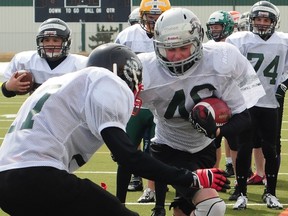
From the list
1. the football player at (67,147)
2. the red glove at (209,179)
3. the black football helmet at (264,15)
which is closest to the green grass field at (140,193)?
the black football helmet at (264,15)

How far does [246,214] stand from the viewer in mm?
6031

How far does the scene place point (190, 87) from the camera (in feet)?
15.4

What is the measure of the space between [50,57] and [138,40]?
1248mm

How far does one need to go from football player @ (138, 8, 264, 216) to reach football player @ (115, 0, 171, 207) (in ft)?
3.58

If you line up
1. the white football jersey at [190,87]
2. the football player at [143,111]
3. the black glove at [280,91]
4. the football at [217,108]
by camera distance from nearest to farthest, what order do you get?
the football at [217,108]
the white football jersey at [190,87]
the football player at [143,111]
the black glove at [280,91]

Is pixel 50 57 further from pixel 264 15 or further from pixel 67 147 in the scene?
pixel 67 147

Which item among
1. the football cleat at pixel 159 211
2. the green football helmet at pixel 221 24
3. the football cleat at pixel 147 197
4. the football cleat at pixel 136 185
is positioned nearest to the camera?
the football cleat at pixel 159 211

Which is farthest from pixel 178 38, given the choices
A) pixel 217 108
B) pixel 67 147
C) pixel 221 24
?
pixel 221 24

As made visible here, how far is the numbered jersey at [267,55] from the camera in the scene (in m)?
6.64

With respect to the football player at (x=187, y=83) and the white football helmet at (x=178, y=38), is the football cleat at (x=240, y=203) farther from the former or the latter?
the white football helmet at (x=178, y=38)

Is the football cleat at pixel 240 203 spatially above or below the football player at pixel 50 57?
below

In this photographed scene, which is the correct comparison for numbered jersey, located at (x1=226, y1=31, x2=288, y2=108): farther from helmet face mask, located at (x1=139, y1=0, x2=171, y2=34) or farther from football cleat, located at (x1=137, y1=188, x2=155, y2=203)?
football cleat, located at (x1=137, y1=188, x2=155, y2=203)

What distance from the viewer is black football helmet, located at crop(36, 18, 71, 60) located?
19.7ft

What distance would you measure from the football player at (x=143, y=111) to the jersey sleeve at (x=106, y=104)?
239 cm
